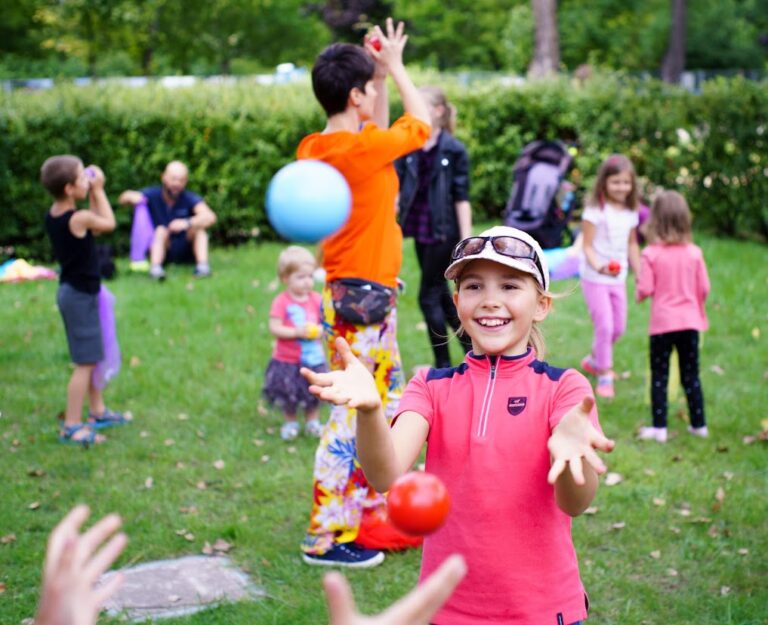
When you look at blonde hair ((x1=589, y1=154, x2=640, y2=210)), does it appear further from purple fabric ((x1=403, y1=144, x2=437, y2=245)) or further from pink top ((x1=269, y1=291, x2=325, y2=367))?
pink top ((x1=269, y1=291, x2=325, y2=367))

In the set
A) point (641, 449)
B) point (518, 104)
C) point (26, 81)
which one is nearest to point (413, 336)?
point (641, 449)

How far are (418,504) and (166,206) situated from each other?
1104 centimetres

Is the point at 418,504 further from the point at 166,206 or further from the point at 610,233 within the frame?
the point at 166,206

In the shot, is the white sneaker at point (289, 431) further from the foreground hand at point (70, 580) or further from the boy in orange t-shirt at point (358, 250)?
the foreground hand at point (70, 580)

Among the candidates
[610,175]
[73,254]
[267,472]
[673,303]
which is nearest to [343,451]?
[267,472]

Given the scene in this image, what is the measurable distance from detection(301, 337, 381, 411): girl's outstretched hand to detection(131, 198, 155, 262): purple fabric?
34.3 ft

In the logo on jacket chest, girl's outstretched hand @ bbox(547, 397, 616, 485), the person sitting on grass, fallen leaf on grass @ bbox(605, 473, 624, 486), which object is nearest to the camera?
girl's outstretched hand @ bbox(547, 397, 616, 485)

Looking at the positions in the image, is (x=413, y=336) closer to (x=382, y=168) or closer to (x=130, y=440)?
(x=130, y=440)

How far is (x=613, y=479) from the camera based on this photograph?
6148mm

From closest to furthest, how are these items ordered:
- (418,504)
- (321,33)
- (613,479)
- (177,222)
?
1. (418,504)
2. (613,479)
3. (177,222)
4. (321,33)

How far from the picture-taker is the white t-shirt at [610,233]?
7.75m

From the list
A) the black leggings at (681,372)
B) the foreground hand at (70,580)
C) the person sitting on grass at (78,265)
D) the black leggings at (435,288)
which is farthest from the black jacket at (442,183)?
the foreground hand at (70,580)

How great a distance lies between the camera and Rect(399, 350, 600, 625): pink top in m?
2.73

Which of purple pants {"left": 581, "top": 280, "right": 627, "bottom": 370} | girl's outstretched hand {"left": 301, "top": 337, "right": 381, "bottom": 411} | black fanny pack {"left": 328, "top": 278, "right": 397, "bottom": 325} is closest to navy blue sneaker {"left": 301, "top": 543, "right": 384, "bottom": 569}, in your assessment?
black fanny pack {"left": 328, "top": 278, "right": 397, "bottom": 325}
